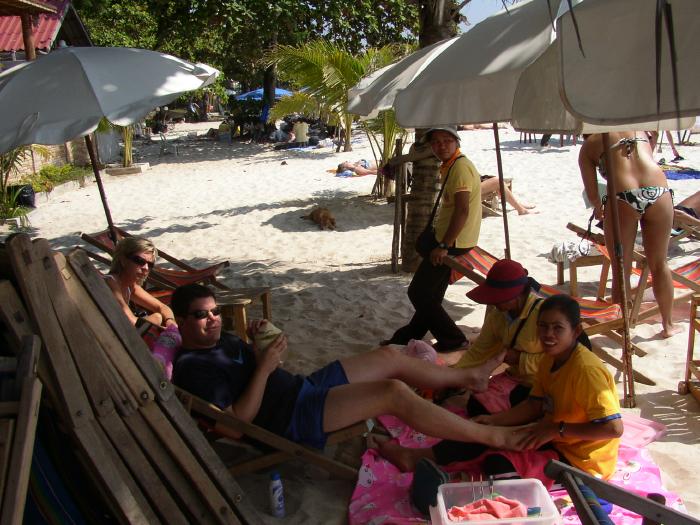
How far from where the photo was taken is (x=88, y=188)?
14000 mm

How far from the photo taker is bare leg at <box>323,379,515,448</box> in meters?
2.74

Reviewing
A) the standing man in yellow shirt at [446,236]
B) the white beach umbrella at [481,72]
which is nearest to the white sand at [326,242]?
the standing man in yellow shirt at [446,236]

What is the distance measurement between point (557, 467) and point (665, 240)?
2.71 m

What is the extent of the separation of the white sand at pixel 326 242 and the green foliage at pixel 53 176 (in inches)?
11.4

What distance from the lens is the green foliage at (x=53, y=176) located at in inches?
491

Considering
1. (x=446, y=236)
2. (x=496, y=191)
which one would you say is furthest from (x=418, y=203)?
(x=496, y=191)

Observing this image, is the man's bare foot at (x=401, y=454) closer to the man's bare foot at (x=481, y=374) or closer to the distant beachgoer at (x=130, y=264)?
the man's bare foot at (x=481, y=374)

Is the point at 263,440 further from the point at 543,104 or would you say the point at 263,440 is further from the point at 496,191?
the point at 496,191

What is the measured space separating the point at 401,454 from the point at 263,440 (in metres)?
0.72

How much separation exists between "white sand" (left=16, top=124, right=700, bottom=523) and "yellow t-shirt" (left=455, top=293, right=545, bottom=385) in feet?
2.42

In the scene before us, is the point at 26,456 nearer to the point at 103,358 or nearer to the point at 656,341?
the point at 103,358

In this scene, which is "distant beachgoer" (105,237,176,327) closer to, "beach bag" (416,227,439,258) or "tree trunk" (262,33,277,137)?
"beach bag" (416,227,439,258)

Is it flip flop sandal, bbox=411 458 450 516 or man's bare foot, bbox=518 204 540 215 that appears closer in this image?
flip flop sandal, bbox=411 458 450 516

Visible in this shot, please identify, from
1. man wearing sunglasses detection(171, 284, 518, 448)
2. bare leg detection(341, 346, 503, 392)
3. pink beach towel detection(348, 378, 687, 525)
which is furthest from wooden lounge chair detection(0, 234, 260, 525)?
bare leg detection(341, 346, 503, 392)
